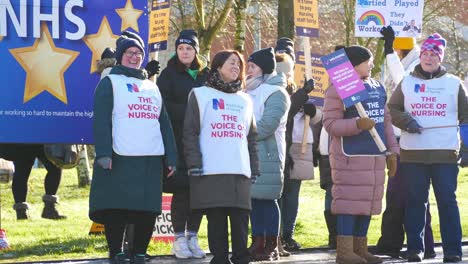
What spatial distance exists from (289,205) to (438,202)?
6.22ft

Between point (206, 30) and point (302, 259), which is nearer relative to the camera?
point (302, 259)

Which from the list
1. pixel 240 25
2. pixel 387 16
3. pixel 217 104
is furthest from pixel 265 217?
pixel 240 25

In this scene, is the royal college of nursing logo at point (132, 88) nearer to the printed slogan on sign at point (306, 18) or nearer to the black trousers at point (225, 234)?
the black trousers at point (225, 234)

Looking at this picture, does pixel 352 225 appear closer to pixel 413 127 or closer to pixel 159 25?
pixel 413 127

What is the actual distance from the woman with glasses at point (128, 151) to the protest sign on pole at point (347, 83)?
1.59 metres

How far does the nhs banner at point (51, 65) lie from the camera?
11203 mm

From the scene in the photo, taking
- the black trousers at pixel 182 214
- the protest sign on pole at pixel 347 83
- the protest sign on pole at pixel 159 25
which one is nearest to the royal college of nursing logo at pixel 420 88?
the protest sign on pole at pixel 347 83

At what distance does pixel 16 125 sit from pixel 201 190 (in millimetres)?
2463

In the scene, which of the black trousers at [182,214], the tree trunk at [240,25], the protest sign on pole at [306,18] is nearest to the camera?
the black trousers at [182,214]

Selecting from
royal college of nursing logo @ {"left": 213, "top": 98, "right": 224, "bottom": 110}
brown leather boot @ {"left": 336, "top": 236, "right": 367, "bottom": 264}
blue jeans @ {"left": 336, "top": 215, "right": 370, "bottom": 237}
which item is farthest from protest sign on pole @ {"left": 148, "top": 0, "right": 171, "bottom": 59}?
brown leather boot @ {"left": 336, "top": 236, "right": 367, "bottom": 264}

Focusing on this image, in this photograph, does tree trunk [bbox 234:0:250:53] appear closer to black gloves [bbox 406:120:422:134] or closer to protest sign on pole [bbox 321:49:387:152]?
protest sign on pole [bbox 321:49:387:152]

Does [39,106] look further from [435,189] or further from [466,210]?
[466,210]

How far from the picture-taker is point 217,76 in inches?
384

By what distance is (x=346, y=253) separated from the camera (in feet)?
34.2
